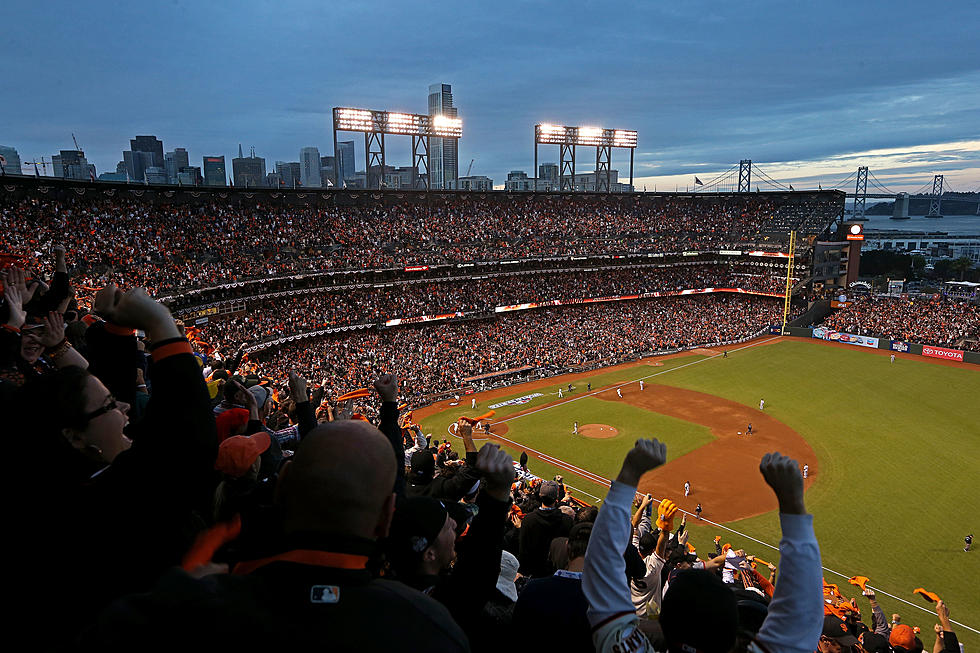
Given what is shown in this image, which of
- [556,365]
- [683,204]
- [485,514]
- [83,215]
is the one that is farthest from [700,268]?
[485,514]

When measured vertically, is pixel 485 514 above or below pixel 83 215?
below

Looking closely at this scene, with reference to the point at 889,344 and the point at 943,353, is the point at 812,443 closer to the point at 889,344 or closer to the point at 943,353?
the point at 943,353

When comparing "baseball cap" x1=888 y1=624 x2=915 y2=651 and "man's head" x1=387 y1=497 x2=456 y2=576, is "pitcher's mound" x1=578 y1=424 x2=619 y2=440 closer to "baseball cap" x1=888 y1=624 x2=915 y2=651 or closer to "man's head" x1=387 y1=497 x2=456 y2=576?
"baseball cap" x1=888 y1=624 x2=915 y2=651

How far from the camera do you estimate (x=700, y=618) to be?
3146mm

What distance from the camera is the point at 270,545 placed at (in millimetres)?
2346

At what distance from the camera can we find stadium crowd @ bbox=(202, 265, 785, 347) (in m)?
41.6

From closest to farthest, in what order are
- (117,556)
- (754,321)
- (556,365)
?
1. (117,556)
2. (556,365)
3. (754,321)

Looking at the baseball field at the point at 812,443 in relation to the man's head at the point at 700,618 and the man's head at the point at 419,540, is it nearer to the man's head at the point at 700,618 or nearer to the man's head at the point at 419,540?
the man's head at the point at 700,618

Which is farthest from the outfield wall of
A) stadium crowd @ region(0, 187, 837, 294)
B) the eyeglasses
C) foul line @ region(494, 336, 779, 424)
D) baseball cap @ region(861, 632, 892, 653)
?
the eyeglasses

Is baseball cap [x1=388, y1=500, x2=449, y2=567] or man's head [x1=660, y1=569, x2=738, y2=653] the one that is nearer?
man's head [x1=660, y1=569, x2=738, y2=653]

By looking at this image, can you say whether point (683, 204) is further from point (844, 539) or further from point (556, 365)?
point (844, 539)

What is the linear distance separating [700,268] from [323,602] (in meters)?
72.3

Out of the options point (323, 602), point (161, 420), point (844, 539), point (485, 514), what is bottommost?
point (844, 539)

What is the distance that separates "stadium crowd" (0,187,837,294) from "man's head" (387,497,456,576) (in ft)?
97.8
